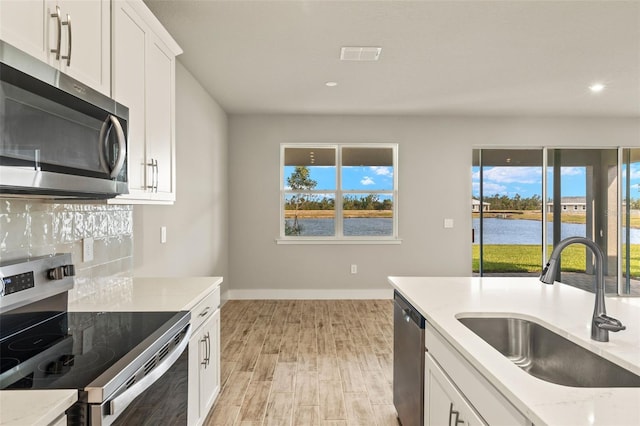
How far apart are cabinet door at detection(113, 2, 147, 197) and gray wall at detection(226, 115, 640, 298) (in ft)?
11.5

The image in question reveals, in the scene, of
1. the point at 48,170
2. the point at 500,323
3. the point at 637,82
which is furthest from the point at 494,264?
the point at 48,170

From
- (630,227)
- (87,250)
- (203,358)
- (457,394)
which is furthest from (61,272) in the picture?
(630,227)

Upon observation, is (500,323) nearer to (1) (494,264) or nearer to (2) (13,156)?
(2) (13,156)

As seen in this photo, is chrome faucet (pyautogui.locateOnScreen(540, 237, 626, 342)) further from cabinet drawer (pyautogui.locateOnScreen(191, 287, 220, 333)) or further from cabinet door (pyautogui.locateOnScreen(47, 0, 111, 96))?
cabinet door (pyautogui.locateOnScreen(47, 0, 111, 96))

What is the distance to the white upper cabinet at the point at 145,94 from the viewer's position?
1795 mm

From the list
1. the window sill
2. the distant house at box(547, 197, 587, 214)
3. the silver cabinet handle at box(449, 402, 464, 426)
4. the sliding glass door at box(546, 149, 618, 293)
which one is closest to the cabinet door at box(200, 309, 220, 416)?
the silver cabinet handle at box(449, 402, 464, 426)

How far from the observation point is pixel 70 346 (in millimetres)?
1356

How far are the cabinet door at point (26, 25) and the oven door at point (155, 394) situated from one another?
107 cm

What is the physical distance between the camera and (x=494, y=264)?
18.6 feet

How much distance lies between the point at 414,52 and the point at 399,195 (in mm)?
2593

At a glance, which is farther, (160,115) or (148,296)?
(160,115)

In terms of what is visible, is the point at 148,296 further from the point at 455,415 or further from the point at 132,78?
Result: the point at 455,415

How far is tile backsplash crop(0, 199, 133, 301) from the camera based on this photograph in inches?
60.7

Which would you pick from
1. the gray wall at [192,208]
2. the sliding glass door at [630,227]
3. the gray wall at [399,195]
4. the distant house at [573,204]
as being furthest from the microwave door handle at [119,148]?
the sliding glass door at [630,227]
